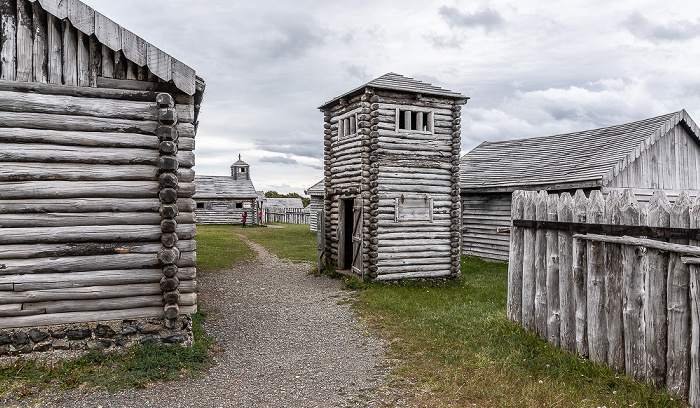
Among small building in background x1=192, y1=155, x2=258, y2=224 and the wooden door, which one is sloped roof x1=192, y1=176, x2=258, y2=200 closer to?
small building in background x1=192, y1=155, x2=258, y2=224

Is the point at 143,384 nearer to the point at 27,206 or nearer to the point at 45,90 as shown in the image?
the point at 27,206

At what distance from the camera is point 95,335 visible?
7086 millimetres

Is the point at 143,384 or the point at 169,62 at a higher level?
the point at 169,62

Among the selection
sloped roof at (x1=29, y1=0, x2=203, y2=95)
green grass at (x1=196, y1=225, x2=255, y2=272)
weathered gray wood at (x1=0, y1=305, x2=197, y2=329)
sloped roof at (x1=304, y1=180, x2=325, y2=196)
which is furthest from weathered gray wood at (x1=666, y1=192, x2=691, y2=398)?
sloped roof at (x1=304, y1=180, x2=325, y2=196)

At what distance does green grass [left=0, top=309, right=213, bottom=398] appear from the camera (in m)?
6.10

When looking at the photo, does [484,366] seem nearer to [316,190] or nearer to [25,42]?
[25,42]

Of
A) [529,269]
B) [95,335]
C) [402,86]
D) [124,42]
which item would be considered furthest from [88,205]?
[402,86]

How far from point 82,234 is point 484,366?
6.50 m

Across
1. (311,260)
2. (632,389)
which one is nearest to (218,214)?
(311,260)

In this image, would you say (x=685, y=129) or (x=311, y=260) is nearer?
(x=685, y=129)

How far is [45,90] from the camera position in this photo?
702cm

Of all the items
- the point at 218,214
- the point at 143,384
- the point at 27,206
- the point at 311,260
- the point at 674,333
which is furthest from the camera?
the point at 218,214

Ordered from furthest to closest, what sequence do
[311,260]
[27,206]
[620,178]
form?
[311,260] → [620,178] → [27,206]

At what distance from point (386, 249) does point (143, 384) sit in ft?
29.5
